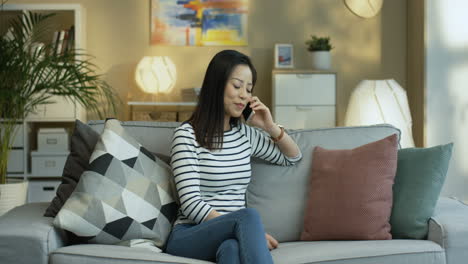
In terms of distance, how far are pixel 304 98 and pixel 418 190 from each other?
3.21m

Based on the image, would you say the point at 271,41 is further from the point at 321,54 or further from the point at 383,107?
the point at 383,107

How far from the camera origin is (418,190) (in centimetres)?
250

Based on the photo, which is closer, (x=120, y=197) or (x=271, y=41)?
(x=120, y=197)

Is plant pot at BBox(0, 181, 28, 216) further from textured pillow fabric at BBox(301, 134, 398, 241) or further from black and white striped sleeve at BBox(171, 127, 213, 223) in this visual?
textured pillow fabric at BBox(301, 134, 398, 241)

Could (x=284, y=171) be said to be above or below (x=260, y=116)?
below

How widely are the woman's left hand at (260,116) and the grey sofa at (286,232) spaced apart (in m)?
0.17

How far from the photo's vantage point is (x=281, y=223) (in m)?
2.64

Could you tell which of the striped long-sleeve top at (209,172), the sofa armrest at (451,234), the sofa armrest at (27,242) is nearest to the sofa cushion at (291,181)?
the striped long-sleeve top at (209,172)

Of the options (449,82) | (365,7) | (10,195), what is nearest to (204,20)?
(365,7)

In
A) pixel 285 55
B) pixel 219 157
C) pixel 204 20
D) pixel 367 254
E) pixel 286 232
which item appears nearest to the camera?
pixel 367 254

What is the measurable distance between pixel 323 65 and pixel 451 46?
109 centimetres

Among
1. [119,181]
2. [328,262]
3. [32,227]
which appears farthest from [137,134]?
[328,262]

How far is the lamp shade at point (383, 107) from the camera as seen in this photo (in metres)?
3.31

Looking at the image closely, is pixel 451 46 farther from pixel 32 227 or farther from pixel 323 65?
pixel 32 227
